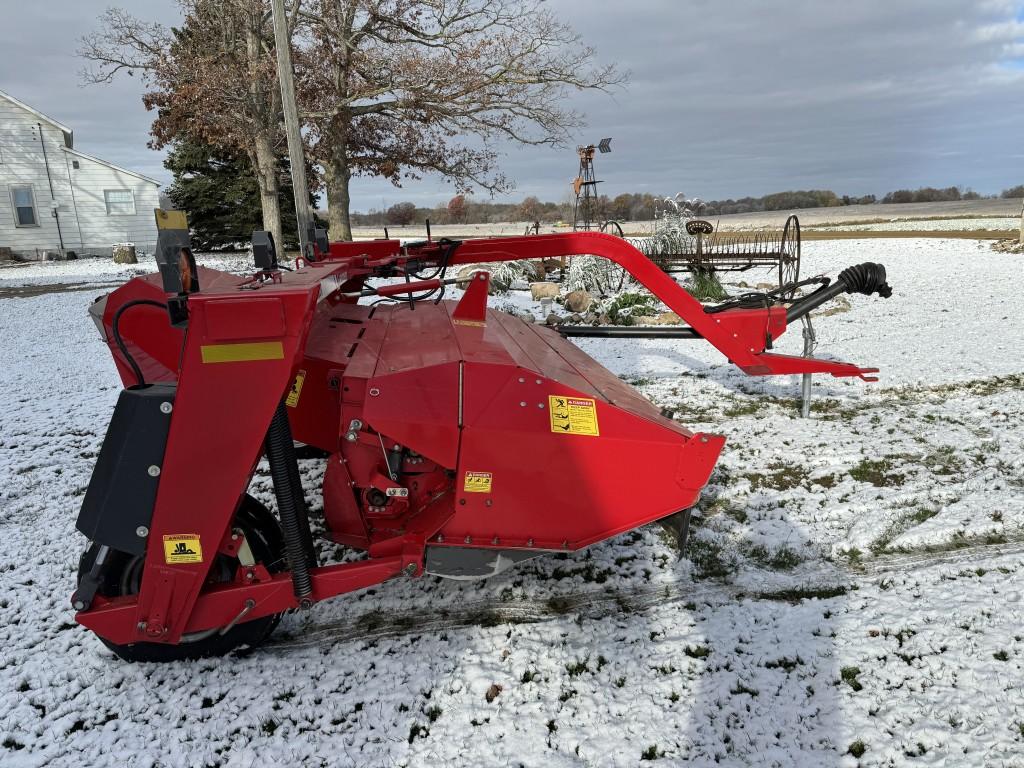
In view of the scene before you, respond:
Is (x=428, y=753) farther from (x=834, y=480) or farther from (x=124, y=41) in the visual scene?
(x=124, y=41)

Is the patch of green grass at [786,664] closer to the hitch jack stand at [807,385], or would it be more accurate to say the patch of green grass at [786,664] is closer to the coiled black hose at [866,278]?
the coiled black hose at [866,278]

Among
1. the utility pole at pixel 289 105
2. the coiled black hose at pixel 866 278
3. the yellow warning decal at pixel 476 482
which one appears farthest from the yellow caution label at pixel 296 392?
the utility pole at pixel 289 105

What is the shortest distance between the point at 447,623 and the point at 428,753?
729 millimetres

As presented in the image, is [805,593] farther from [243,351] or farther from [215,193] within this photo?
[215,193]

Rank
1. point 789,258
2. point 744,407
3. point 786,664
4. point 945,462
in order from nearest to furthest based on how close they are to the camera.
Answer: point 786,664, point 945,462, point 744,407, point 789,258

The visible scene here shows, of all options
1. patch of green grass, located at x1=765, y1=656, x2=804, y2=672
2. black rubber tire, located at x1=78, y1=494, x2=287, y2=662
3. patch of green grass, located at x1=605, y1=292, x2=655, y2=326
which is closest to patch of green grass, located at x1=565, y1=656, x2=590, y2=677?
patch of green grass, located at x1=765, y1=656, x2=804, y2=672

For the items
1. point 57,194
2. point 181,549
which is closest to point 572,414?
point 181,549

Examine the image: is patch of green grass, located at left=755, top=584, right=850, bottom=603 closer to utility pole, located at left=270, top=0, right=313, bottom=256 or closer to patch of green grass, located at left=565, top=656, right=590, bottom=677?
patch of green grass, located at left=565, top=656, right=590, bottom=677

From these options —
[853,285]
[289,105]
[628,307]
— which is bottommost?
[628,307]

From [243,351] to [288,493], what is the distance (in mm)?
594

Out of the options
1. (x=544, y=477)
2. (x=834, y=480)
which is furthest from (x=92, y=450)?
(x=834, y=480)

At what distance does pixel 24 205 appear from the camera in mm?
21516

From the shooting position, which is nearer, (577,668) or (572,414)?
(577,668)

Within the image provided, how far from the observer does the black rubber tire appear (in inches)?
105
